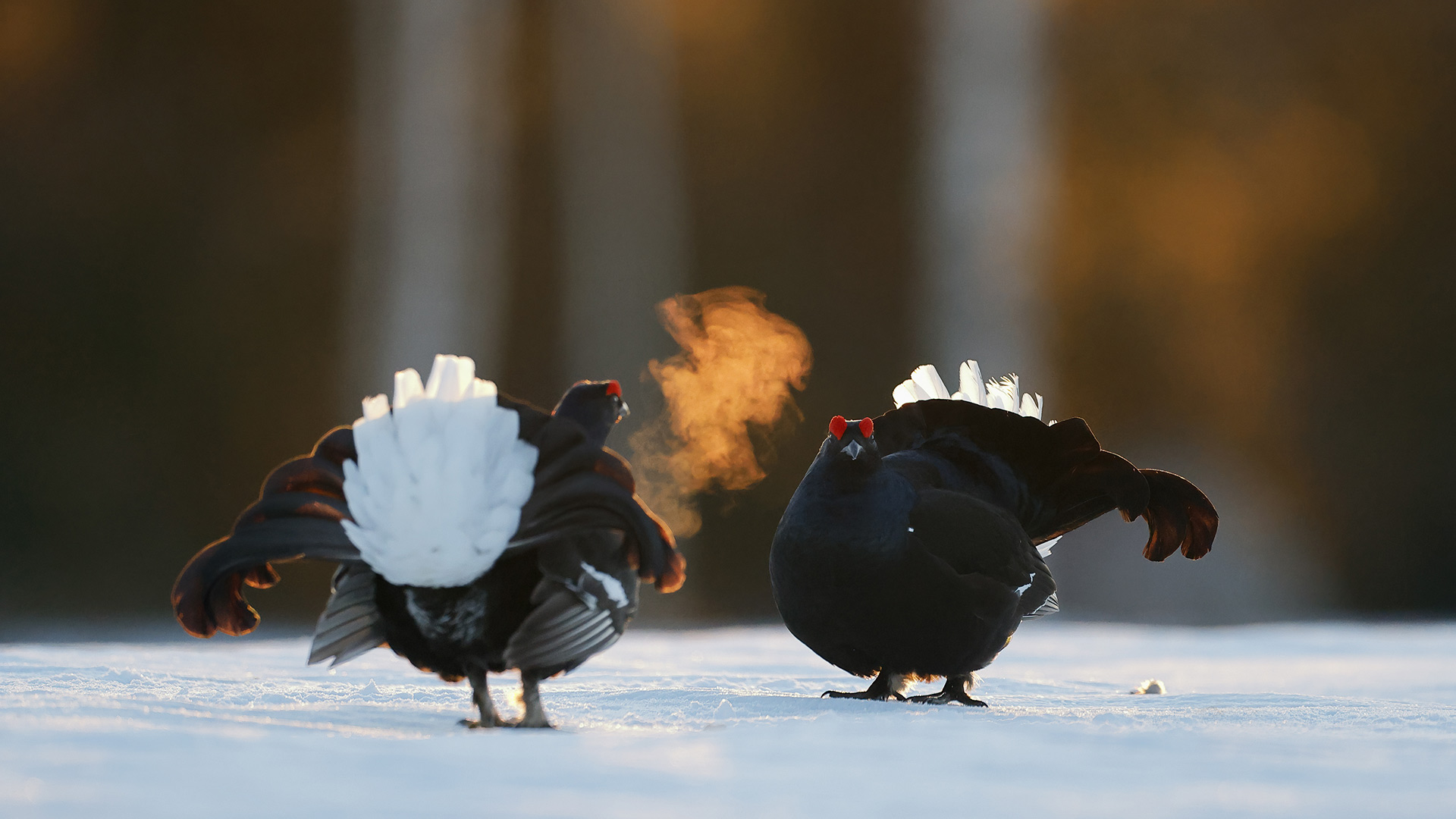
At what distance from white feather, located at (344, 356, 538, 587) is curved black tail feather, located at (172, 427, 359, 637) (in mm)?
24

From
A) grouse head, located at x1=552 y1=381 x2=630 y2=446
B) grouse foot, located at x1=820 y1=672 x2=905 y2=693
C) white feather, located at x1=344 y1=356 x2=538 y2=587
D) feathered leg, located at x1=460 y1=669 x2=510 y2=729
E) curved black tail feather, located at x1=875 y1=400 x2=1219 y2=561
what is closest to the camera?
white feather, located at x1=344 y1=356 x2=538 y2=587

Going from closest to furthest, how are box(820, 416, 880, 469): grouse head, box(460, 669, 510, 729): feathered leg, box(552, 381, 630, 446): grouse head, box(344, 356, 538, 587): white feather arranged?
1. box(344, 356, 538, 587): white feather
2. box(460, 669, 510, 729): feathered leg
3. box(552, 381, 630, 446): grouse head
4. box(820, 416, 880, 469): grouse head

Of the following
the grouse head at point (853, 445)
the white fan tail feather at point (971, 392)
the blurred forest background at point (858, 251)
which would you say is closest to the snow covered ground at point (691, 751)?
the grouse head at point (853, 445)

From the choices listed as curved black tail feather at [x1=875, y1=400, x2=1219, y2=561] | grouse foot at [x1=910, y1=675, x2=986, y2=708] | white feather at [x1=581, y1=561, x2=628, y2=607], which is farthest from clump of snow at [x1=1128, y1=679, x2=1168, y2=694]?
white feather at [x1=581, y1=561, x2=628, y2=607]

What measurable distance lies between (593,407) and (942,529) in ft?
1.58

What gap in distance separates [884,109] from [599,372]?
1.43 metres

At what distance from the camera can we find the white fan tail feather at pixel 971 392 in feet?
6.21

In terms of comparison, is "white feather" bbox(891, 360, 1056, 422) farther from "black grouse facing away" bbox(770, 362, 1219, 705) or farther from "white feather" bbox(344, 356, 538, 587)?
"white feather" bbox(344, 356, 538, 587)

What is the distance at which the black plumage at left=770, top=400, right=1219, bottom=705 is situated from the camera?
4.65 feet

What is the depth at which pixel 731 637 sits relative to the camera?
3203mm

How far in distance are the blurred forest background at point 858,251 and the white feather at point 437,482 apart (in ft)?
8.17

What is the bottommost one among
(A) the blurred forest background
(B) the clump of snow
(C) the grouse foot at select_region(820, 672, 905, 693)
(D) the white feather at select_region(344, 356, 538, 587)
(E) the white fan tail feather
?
(C) the grouse foot at select_region(820, 672, 905, 693)

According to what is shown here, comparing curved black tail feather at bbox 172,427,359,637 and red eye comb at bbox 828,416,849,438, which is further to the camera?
red eye comb at bbox 828,416,849,438

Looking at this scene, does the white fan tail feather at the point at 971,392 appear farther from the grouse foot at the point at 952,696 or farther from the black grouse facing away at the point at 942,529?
the grouse foot at the point at 952,696
